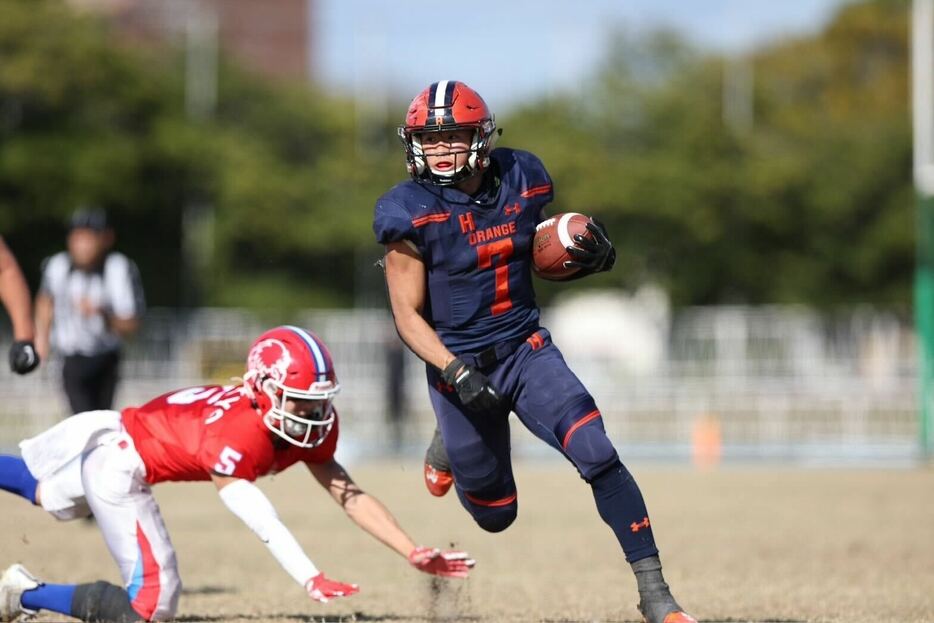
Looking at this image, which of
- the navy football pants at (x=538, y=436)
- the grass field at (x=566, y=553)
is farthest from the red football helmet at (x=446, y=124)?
the grass field at (x=566, y=553)

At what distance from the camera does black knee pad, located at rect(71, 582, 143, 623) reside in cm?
624

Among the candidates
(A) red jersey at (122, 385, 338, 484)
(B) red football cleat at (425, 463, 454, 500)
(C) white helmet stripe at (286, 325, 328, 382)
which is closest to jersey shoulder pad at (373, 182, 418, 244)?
(C) white helmet stripe at (286, 325, 328, 382)

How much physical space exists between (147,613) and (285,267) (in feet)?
84.3

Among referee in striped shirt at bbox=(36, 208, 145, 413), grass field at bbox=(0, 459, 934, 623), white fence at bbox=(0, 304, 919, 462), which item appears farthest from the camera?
white fence at bbox=(0, 304, 919, 462)

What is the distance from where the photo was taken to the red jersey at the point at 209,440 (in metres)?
6.13

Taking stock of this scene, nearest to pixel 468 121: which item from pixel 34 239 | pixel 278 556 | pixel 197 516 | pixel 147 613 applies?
pixel 278 556

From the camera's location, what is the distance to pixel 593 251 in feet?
20.7

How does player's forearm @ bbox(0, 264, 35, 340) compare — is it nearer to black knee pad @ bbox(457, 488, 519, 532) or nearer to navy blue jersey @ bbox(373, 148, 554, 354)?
navy blue jersey @ bbox(373, 148, 554, 354)

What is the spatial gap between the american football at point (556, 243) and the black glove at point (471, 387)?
0.61 m

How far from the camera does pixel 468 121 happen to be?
20.3 feet

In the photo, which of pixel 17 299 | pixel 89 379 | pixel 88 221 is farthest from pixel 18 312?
pixel 89 379

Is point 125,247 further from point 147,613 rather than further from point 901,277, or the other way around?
point 147,613

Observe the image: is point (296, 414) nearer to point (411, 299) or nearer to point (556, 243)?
point (411, 299)

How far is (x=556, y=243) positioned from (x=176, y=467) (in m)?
1.89
